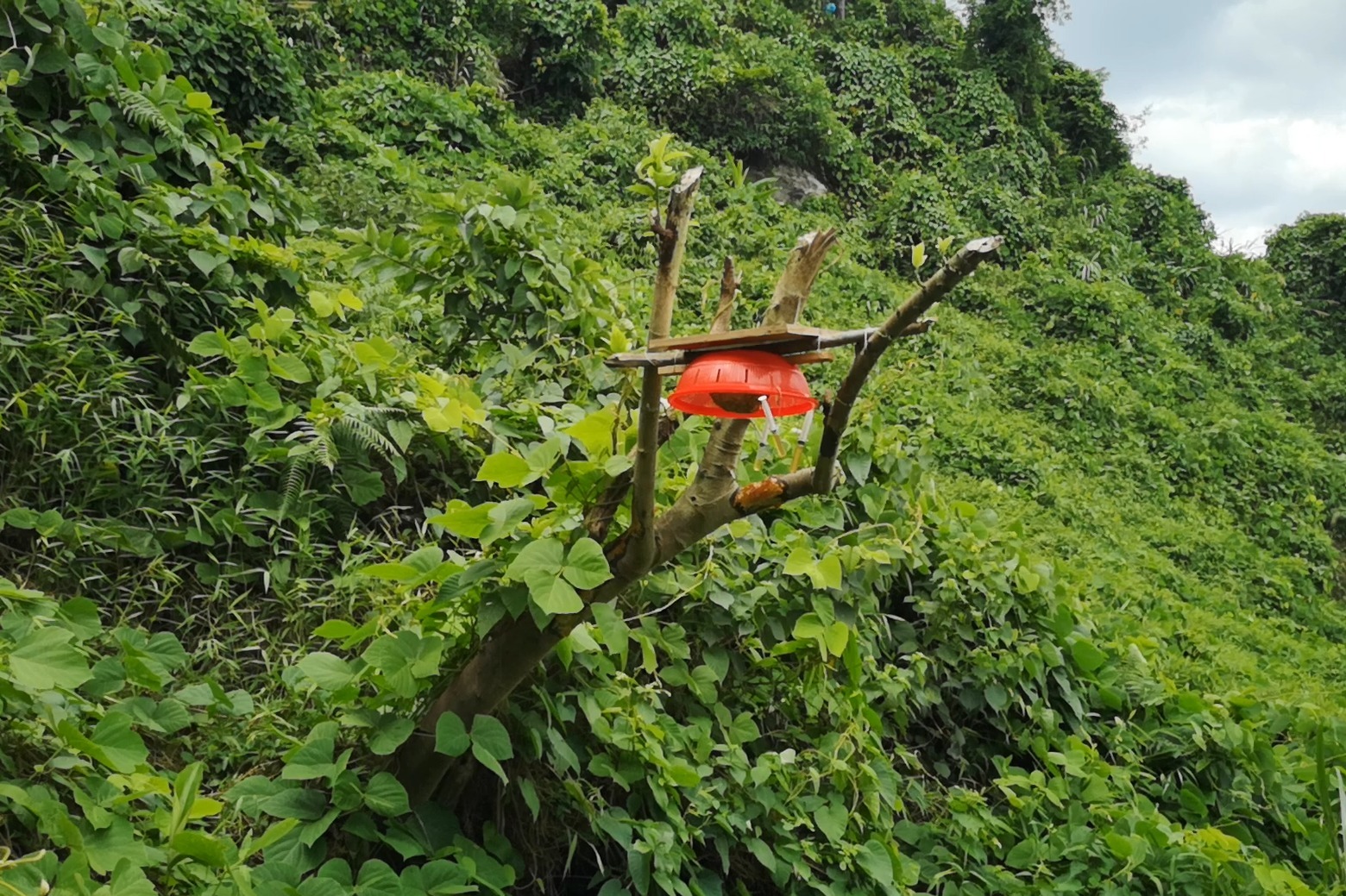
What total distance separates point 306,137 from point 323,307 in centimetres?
330

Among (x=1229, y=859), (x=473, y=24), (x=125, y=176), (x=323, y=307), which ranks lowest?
(x=1229, y=859)

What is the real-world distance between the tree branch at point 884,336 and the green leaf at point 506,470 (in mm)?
455

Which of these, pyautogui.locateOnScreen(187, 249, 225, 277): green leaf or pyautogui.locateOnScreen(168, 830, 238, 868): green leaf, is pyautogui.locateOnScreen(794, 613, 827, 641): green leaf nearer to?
pyautogui.locateOnScreen(168, 830, 238, 868): green leaf

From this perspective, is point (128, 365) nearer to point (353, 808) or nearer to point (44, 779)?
point (44, 779)

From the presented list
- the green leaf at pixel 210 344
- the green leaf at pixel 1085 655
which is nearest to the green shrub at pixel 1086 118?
the green leaf at pixel 1085 655

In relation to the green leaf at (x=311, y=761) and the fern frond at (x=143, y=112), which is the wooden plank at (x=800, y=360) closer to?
the green leaf at (x=311, y=761)

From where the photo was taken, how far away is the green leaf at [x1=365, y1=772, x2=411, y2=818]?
Answer: 1382 mm

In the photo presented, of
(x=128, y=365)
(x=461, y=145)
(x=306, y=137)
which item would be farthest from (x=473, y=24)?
(x=128, y=365)

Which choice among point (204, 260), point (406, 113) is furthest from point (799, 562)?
point (406, 113)

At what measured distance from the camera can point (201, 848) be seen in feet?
4.09

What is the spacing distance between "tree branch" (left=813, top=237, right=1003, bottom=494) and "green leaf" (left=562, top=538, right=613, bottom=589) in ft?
1.03

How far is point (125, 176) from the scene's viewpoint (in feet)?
8.35

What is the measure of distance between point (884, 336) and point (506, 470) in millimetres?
614

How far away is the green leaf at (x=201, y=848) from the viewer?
1241 mm
